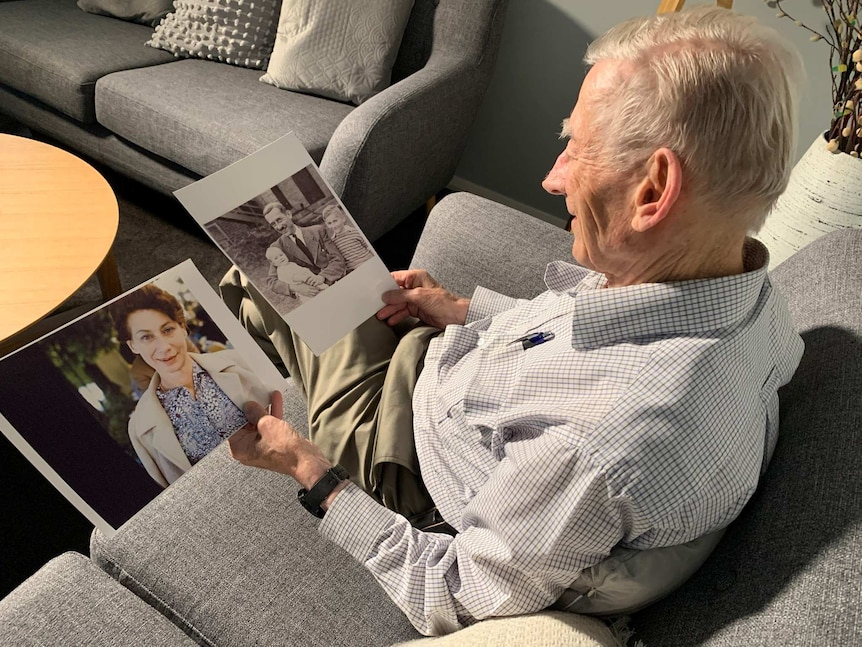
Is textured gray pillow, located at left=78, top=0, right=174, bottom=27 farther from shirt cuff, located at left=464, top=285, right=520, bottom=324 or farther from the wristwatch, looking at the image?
the wristwatch

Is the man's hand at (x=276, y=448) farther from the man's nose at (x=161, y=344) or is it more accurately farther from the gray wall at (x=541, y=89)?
the gray wall at (x=541, y=89)

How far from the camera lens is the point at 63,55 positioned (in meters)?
2.17

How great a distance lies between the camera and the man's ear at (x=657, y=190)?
0.71m

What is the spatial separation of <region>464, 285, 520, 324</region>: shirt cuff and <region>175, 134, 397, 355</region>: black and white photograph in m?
0.18

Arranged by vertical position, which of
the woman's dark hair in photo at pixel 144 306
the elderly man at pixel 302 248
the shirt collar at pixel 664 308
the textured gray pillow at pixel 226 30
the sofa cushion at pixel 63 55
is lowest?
the shirt collar at pixel 664 308

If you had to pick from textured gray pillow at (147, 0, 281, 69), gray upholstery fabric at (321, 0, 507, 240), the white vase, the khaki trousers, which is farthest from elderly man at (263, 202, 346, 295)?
textured gray pillow at (147, 0, 281, 69)

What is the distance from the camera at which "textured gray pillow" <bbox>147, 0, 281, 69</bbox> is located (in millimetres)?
2205

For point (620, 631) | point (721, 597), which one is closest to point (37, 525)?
point (620, 631)

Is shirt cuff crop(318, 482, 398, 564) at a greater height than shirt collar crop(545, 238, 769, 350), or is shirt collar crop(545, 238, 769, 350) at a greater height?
shirt collar crop(545, 238, 769, 350)

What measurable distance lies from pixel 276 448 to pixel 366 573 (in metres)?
0.24

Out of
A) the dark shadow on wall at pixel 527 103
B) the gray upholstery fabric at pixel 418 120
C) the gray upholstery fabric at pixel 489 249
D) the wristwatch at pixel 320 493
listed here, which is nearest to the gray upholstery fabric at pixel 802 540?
the wristwatch at pixel 320 493

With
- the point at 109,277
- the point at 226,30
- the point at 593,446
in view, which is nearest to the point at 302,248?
the point at 593,446

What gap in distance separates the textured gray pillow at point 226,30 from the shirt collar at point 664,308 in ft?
6.19

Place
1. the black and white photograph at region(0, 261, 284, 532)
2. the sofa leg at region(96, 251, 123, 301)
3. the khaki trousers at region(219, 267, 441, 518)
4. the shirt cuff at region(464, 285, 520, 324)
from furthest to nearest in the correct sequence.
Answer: the sofa leg at region(96, 251, 123, 301), the shirt cuff at region(464, 285, 520, 324), the khaki trousers at region(219, 267, 441, 518), the black and white photograph at region(0, 261, 284, 532)
